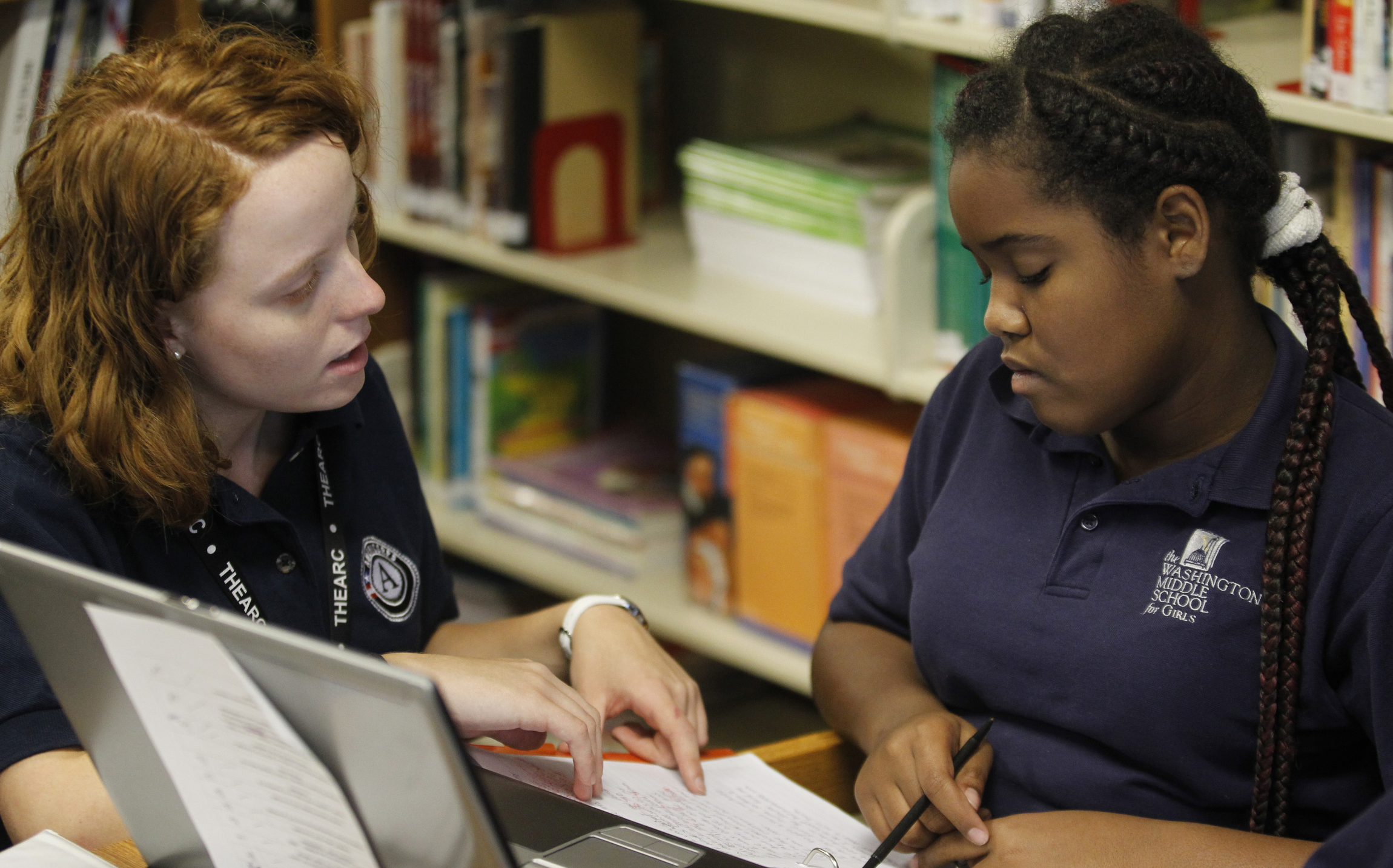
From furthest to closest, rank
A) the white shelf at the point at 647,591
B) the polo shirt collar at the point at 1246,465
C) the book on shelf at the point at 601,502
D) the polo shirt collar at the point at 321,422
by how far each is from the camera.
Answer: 1. the book on shelf at the point at 601,502
2. the white shelf at the point at 647,591
3. the polo shirt collar at the point at 321,422
4. the polo shirt collar at the point at 1246,465

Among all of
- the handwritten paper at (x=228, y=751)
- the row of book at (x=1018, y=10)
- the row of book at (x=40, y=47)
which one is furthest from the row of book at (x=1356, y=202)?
the row of book at (x=40, y=47)

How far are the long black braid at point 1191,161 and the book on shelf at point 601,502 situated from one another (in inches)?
54.2

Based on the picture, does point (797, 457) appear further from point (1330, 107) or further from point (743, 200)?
point (1330, 107)

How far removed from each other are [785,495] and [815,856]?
1.13 m

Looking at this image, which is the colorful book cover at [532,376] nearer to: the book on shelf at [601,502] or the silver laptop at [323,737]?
the book on shelf at [601,502]

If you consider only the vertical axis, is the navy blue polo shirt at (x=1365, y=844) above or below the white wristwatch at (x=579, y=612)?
above

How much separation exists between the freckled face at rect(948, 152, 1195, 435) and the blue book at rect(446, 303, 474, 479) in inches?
62.3

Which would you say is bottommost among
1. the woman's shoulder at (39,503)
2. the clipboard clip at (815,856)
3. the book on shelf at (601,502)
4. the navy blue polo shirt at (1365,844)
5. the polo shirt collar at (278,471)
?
the book on shelf at (601,502)

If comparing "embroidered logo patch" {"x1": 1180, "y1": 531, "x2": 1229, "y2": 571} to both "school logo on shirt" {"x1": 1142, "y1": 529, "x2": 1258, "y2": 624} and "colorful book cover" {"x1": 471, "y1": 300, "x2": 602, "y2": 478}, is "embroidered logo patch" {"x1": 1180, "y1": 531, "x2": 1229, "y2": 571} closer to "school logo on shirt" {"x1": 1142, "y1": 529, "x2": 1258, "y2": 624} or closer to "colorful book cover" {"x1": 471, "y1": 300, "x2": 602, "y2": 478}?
"school logo on shirt" {"x1": 1142, "y1": 529, "x2": 1258, "y2": 624}

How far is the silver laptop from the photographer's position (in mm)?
622

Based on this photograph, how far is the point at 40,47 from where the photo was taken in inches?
73.2

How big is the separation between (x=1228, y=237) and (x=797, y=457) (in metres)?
1.10

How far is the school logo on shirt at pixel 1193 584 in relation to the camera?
0.97 metres

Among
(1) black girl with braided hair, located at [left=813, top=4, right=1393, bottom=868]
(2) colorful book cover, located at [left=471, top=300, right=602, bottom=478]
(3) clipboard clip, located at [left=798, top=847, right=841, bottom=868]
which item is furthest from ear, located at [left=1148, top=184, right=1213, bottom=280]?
(2) colorful book cover, located at [left=471, top=300, right=602, bottom=478]
